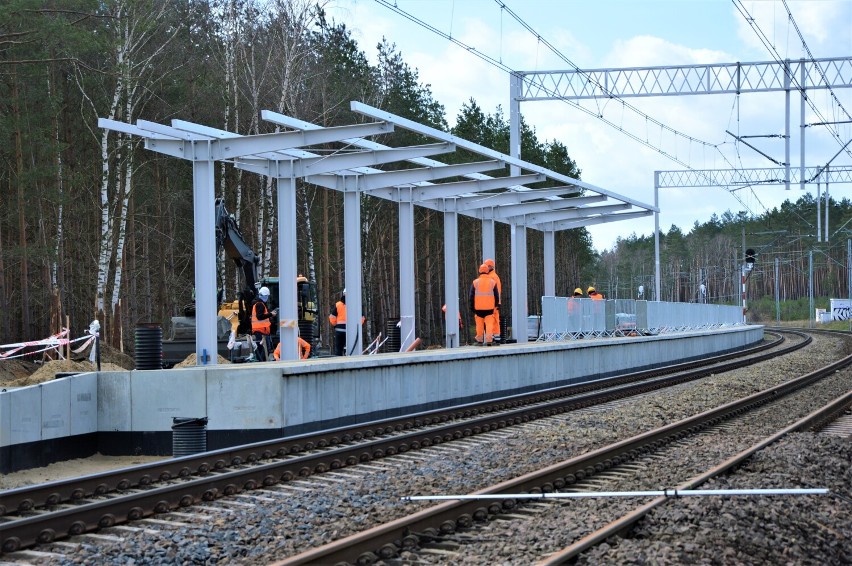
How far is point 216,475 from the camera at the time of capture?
10.7 meters

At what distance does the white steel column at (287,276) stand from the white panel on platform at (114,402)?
17.6 feet

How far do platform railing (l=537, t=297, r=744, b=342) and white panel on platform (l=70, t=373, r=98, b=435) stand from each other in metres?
14.0

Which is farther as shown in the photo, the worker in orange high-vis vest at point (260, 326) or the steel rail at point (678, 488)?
the worker in orange high-vis vest at point (260, 326)

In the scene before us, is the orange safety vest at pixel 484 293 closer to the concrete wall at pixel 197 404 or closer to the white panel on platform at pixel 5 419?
the concrete wall at pixel 197 404

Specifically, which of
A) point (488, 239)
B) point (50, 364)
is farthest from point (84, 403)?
point (488, 239)

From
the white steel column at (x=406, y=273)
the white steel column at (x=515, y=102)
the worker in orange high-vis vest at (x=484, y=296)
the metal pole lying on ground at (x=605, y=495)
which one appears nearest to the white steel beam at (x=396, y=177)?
the white steel column at (x=406, y=273)

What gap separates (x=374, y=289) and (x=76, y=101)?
23.5m

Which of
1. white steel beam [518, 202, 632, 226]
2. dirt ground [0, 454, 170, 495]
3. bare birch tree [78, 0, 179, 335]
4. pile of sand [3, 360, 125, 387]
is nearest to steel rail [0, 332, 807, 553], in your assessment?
dirt ground [0, 454, 170, 495]

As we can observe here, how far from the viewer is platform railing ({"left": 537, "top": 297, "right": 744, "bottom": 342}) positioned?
26.9m

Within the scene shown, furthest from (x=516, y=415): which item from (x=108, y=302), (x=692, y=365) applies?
(x=108, y=302)

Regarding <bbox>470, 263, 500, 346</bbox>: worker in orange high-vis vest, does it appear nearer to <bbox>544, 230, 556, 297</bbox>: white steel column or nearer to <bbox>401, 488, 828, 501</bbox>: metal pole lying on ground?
<bbox>544, 230, 556, 297</bbox>: white steel column

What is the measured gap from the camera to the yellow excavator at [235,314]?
74.6ft

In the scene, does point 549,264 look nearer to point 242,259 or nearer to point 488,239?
point 488,239

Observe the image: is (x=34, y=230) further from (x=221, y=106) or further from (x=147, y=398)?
(x=147, y=398)
